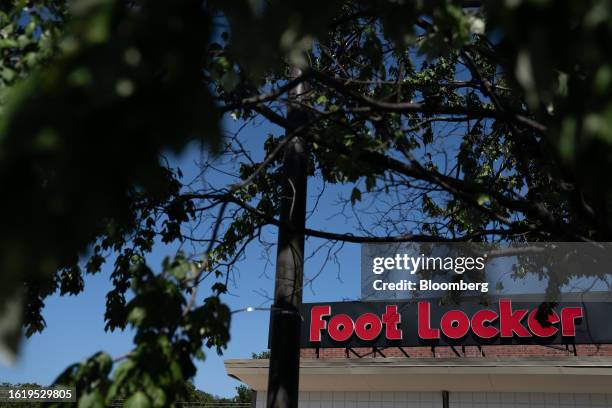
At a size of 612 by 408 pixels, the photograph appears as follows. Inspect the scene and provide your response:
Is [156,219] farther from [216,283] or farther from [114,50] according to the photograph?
[114,50]

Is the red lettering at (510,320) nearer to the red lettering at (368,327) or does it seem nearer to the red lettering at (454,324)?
the red lettering at (454,324)

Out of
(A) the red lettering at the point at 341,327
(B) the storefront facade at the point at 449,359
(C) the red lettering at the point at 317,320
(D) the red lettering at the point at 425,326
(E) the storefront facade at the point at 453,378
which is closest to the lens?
(E) the storefront facade at the point at 453,378

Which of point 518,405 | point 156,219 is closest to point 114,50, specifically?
point 156,219

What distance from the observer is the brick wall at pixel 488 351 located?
1962 centimetres

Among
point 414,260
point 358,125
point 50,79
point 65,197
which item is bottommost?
point 65,197

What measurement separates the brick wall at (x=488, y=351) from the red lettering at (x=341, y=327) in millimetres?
475

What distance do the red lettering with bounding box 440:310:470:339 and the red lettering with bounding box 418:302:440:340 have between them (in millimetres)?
276

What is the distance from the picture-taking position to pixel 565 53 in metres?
2.37

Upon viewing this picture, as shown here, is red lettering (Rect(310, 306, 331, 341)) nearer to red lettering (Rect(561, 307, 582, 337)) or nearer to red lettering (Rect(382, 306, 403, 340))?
red lettering (Rect(382, 306, 403, 340))

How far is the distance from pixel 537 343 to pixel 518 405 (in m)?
1.75

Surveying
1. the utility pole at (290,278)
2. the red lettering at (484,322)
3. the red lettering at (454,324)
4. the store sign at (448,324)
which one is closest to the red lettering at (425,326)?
the store sign at (448,324)

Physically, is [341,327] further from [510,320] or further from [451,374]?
[510,320]

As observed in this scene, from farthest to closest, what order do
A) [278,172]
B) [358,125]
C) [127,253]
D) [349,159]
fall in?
[278,172] < [127,253] < [358,125] < [349,159]

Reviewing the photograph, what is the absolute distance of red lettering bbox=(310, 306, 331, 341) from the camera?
21.5m
